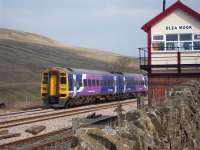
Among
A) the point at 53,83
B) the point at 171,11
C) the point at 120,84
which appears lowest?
the point at 120,84

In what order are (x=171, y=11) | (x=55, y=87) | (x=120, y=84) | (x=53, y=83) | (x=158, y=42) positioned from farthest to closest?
(x=120, y=84) → (x=53, y=83) → (x=55, y=87) → (x=158, y=42) → (x=171, y=11)

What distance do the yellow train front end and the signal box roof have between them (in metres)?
13.0

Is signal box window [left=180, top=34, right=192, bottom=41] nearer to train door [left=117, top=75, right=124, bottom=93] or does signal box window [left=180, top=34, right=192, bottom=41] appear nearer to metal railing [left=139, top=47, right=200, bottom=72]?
metal railing [left=139, top=47, right=200, bottom=72]

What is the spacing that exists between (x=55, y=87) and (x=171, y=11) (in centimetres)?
1504

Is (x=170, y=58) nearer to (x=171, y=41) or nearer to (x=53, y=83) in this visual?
(x=171, y=41)

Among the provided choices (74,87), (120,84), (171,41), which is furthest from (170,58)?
(120,84)

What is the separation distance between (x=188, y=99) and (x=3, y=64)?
83955 millimetres

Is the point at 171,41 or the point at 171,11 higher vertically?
the point at 171,11

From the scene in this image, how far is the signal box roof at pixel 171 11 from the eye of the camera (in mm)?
22438

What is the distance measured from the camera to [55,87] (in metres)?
35.6

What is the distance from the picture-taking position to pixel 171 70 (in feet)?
74.0

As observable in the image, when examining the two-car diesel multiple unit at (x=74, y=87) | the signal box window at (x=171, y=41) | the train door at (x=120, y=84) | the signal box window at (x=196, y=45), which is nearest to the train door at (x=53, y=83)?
the two-car diesel multiple unit at (x=74, y=87)

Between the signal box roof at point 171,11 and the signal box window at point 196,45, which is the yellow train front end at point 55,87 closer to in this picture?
the signal box roof at point 171,11

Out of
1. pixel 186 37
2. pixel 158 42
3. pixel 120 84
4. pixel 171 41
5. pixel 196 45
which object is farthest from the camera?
pixel 120 84
